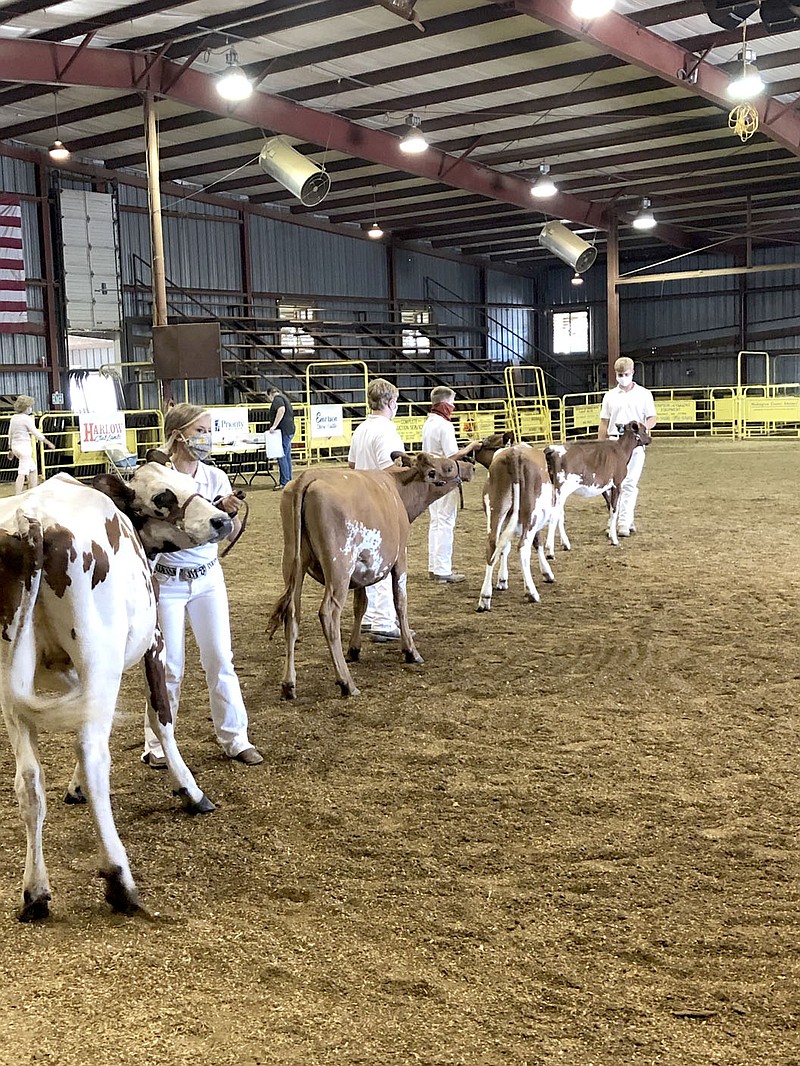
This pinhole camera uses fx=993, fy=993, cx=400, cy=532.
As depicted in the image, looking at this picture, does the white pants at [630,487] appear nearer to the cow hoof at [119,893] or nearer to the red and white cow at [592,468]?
the red and white cow at [592,468]

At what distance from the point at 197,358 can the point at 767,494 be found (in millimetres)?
8025

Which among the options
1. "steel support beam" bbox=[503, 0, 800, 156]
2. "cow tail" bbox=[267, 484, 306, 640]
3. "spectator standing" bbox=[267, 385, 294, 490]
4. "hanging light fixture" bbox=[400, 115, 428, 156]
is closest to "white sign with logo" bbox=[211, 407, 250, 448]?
"spectator standing" bbox=[267, 385, 294, 490]

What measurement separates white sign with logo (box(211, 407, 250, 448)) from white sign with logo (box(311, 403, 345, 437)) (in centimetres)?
198

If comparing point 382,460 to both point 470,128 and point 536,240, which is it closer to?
point 470,128

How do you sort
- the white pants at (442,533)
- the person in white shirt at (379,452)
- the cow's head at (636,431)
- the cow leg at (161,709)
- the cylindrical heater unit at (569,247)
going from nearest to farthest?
the cow leg at (161,709), the person in white shirt at (379,452), the white pants at (442,533), the cow's head at (636,431), the cylindrical heater unit at (569,247)

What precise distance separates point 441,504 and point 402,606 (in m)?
2.32

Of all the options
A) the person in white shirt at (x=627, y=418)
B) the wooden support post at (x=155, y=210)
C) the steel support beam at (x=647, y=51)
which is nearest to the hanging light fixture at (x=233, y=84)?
the wooden support post at (x=155, y=210)

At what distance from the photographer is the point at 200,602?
4.16m

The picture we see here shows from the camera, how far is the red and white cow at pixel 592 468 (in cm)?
897

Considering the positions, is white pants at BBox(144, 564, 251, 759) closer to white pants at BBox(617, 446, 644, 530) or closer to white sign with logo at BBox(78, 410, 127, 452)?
white pants at BBox(617, 446, 644, 530)

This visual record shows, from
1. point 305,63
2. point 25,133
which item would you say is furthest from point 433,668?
point 25,133

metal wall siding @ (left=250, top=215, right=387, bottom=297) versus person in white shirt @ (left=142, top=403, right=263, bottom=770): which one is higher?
metal wall siding @ (left=250, top=215, right=387, bottom=297)

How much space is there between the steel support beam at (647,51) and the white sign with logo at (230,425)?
26.1 feet

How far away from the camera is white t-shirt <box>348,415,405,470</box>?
674cm
